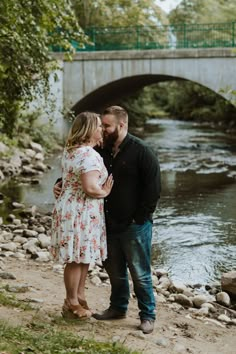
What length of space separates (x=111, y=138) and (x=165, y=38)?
2121 cm

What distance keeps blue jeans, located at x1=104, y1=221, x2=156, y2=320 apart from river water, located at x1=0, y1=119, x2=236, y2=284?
3.03 meters

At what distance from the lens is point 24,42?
8.95m

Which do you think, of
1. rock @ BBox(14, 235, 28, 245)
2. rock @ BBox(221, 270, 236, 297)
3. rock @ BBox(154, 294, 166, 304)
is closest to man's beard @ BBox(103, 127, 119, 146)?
rock @ BBox(154, 294, 166, 304)

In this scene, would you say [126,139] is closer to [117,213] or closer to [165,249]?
[117,213]

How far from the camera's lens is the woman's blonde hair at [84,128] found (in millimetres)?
4629

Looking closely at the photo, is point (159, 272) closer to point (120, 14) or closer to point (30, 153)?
point (30, 153)

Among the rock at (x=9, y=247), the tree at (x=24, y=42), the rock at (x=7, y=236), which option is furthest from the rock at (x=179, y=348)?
the tree at (x=24, y=42)

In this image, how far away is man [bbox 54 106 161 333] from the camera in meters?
4.70

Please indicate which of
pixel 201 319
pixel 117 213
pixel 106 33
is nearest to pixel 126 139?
pixel 117 213

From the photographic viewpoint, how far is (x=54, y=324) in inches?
186

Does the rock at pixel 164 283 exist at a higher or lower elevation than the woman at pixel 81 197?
lower

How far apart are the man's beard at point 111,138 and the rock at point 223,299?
3011 millimetres

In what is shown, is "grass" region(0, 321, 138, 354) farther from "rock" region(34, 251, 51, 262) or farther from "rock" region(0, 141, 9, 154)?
"rock" region(0, 141, 9, 154)

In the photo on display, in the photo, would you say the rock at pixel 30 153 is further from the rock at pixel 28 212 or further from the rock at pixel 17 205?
the rock at pixel 28 212
